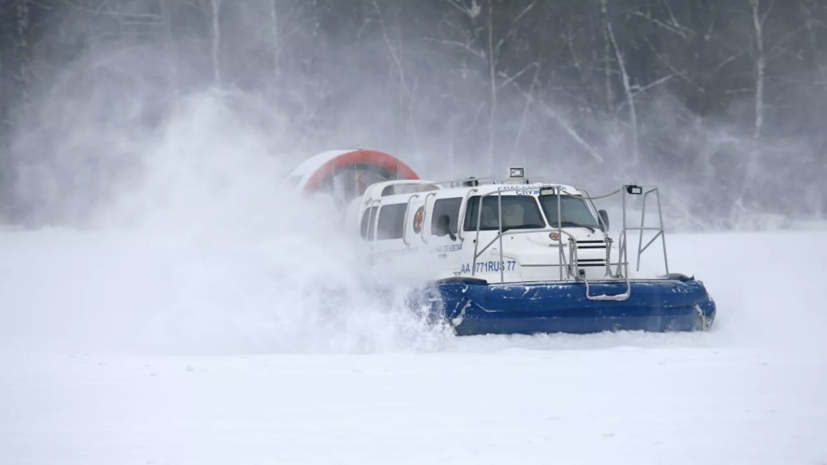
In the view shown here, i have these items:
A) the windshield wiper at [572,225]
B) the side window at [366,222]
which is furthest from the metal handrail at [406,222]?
the windshield wiper at [572,225]

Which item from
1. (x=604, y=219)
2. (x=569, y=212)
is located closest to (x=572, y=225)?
(x=569, y=212)

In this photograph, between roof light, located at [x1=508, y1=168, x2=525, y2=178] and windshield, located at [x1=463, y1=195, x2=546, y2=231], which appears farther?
roof light, located at [x1=508, y1=168, x2=525, y2=178]

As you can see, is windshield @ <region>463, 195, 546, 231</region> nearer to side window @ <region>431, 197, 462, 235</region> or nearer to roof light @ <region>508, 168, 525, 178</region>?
side window @ <region>431, 197, 462, 235</region>

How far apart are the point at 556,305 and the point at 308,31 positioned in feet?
47.4

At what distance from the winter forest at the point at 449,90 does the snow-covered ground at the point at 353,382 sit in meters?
9.32

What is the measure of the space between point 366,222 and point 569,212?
2247 millimetres

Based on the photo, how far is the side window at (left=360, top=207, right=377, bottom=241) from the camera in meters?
10.9

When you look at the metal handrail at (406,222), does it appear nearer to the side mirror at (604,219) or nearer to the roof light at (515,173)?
the roof light at (515,173)

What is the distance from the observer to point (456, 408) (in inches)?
214

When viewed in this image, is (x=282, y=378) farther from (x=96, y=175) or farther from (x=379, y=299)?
(x=96, y=175)

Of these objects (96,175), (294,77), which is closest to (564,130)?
(294,77)

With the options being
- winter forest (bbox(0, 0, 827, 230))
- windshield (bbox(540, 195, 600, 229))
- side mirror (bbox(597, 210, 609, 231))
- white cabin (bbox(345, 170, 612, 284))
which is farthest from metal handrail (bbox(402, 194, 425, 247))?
winter forest (bbox(0, 0, 827, 230))

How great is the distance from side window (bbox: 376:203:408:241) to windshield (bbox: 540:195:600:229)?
1.44m

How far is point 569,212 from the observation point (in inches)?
388
